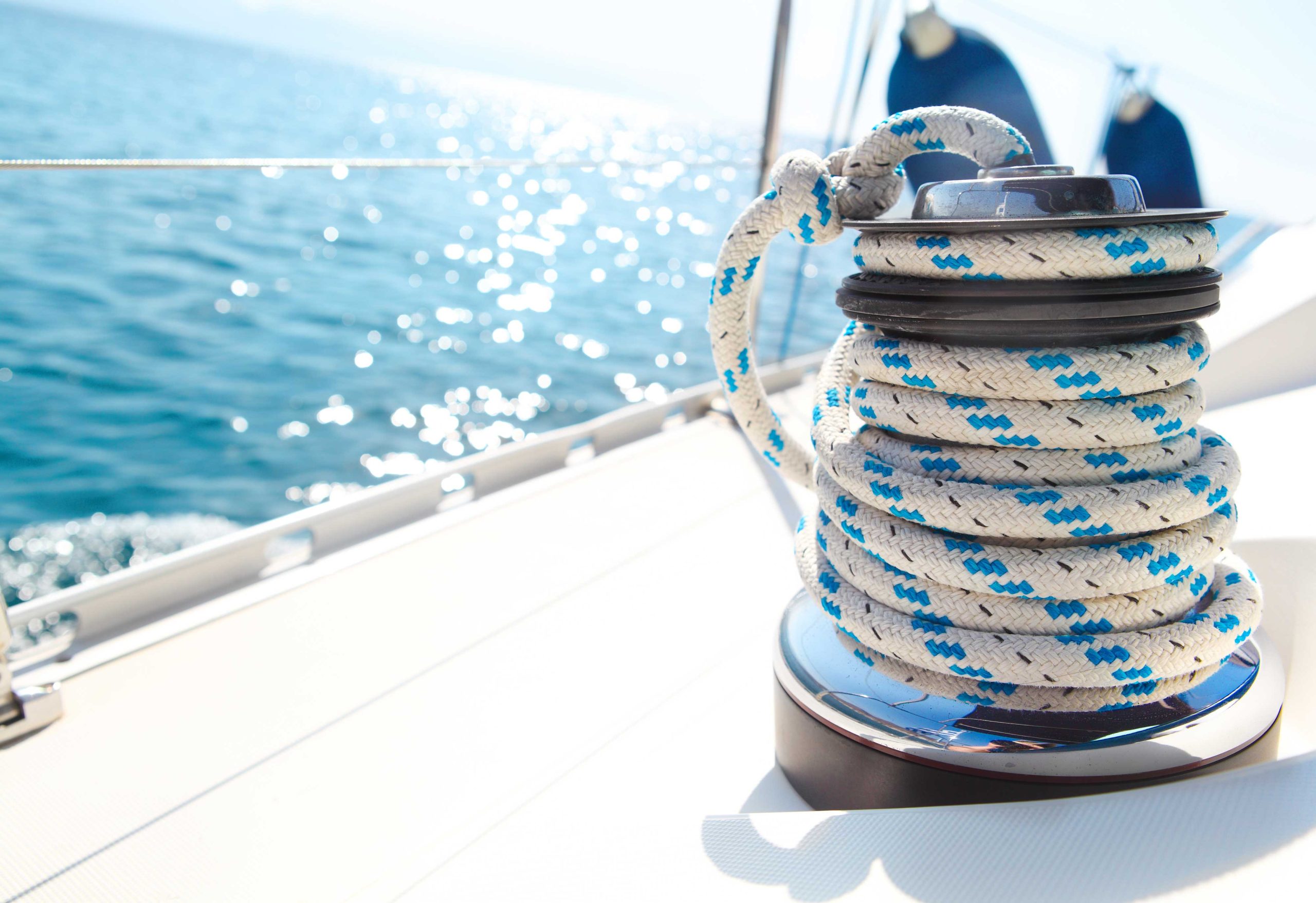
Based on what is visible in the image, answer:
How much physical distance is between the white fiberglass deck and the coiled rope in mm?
105

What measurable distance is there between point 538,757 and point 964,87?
4.40 ft

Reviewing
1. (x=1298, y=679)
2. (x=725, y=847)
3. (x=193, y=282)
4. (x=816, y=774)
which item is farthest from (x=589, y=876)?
(x=193, y=282)

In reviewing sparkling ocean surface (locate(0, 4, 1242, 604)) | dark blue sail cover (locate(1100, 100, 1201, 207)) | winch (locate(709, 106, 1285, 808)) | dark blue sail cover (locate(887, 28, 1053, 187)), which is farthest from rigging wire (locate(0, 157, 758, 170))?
dark blue sail cover (locate(1100, 100, 1201, 207))

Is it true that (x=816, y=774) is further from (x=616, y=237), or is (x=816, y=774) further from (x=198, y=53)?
(x=198, y=53)

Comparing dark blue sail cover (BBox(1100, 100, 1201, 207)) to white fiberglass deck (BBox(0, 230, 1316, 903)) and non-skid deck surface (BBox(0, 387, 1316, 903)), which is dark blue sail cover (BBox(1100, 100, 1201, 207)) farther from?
non-skid deck surface (BBox(0, 387, 1316, 903))

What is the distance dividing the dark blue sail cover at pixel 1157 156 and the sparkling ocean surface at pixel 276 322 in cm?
86

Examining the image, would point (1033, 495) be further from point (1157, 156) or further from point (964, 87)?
point (1157, 156)

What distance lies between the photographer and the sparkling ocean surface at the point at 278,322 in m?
4.19

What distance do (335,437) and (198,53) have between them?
53238 millimetres

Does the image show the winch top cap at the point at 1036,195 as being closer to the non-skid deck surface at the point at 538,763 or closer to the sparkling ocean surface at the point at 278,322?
the non-skid deck surface at the point at 538,763

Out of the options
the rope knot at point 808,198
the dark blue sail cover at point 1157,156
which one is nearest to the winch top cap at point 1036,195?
the rope knot at point 808,198

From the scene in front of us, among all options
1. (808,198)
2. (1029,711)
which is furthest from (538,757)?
(808,198)

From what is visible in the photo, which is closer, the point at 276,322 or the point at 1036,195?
the point at 1036,195

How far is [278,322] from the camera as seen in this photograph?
21.5ft
